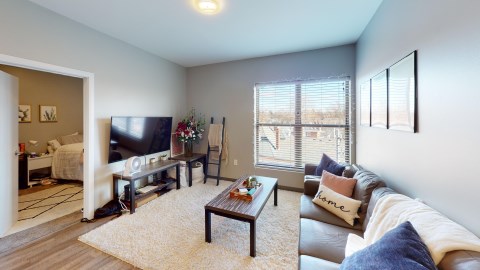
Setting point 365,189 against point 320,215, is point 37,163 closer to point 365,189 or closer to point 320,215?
point 320,215

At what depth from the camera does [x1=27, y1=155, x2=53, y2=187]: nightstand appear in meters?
3.76

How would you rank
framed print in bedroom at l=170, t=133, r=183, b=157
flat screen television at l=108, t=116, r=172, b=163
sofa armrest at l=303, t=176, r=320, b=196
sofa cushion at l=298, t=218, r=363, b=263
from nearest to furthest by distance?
sofa cushion at l=298, t=218, r=363, b=263, sofa armrest at l=303, t=176, r=320, b=196, flat screen television at l=108, t=116, r=172, b=163, framed print in bedroom at l=170, t=133, r=183, b=157

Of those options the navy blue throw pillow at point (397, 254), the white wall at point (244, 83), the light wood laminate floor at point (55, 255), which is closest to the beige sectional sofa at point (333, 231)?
the navy blue throw pillow at point (397, 254)

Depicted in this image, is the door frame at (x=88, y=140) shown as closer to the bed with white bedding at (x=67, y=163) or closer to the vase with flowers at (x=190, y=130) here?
the vase with flowers at (x=190, y=130)

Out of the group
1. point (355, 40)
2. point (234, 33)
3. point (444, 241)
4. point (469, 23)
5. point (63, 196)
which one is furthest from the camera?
point (63, 196)

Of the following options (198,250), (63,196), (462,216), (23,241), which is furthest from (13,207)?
(462,216)

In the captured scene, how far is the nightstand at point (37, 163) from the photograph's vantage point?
148 inches

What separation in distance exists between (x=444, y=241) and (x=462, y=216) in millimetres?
323

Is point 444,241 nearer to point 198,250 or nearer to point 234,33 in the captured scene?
point 198,250

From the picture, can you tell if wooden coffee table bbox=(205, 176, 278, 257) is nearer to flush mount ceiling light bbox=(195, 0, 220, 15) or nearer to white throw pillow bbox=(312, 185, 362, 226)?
white throw pillow bbox=(312, 185, 362, 226)

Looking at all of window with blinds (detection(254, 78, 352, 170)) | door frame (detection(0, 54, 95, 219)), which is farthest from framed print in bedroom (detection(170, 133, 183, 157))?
window with blinds (detection(254, 78, 352, 170))

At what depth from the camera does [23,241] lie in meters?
2.10

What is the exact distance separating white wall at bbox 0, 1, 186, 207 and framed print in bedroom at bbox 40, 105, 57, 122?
288 cm

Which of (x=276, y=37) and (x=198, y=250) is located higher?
(x=276, y=37)
